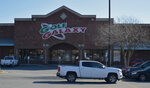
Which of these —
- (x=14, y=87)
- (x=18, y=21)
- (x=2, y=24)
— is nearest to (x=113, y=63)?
(x=18, y=21)

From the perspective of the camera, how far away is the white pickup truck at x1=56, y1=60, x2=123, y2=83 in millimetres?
16922

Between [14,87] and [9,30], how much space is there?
31.1 m

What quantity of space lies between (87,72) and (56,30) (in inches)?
900

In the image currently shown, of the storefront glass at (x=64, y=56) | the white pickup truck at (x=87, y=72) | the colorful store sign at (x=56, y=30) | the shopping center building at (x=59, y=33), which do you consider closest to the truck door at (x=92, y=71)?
the white pickup truck at (x=87, y=72)

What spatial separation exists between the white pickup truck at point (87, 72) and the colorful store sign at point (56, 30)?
2194cm

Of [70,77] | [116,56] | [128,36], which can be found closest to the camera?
[70,77]

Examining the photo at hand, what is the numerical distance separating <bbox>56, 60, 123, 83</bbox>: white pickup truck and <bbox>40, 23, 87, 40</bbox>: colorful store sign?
2194 centimetres

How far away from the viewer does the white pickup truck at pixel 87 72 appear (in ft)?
55.5

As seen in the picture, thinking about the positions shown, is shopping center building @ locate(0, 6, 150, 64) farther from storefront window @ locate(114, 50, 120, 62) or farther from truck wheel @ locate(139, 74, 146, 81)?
truck wheel @ locate(139, 74, 146, 81)

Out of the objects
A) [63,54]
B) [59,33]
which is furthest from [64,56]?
[59,33]

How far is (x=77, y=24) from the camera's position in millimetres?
39094

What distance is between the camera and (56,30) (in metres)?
39.1

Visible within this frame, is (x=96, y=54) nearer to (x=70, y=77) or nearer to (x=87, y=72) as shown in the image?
(x=87, y=72)

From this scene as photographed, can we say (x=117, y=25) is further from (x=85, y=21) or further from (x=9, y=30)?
(x=9, y=30)
